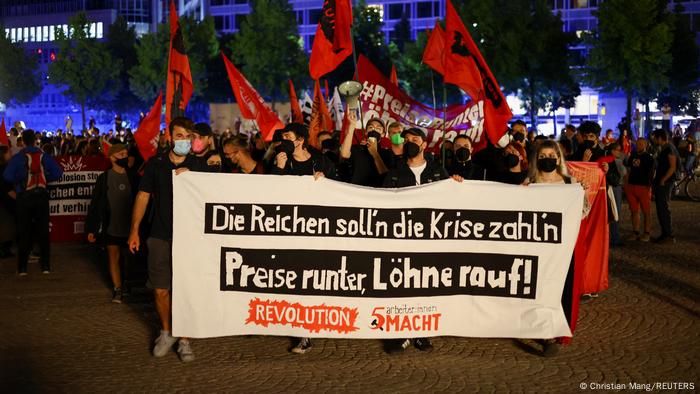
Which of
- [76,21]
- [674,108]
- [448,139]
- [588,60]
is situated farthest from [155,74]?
[448,139]

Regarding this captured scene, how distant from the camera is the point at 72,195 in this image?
15.7 metres

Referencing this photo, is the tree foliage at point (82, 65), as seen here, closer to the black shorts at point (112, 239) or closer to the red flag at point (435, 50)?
the red flag at point (435, 50)

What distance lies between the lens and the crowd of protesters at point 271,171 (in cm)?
768

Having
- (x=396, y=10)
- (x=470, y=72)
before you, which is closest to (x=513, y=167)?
(x=470, y=72)

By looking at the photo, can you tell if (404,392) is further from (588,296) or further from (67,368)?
(588,296)

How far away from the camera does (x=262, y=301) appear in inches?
298

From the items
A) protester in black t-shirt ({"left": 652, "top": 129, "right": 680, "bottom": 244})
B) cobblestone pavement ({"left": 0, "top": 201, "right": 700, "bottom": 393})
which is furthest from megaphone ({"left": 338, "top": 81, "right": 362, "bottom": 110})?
protester in black t-shirt ({"left": 652, "top": 129, "right": 680, "bottom": 244})

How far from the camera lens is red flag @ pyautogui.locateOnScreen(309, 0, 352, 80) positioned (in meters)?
12.4

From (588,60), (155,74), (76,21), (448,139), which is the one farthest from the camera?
(76,21)

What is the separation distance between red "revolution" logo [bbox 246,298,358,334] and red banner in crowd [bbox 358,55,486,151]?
768 cm

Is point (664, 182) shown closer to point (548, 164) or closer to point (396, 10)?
point (548, 164)

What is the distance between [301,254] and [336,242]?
292 millimetres

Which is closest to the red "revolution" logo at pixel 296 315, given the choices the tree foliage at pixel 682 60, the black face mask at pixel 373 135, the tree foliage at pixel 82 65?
the black face mask at pixel 373 135

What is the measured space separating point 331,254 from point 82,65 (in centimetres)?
7260
